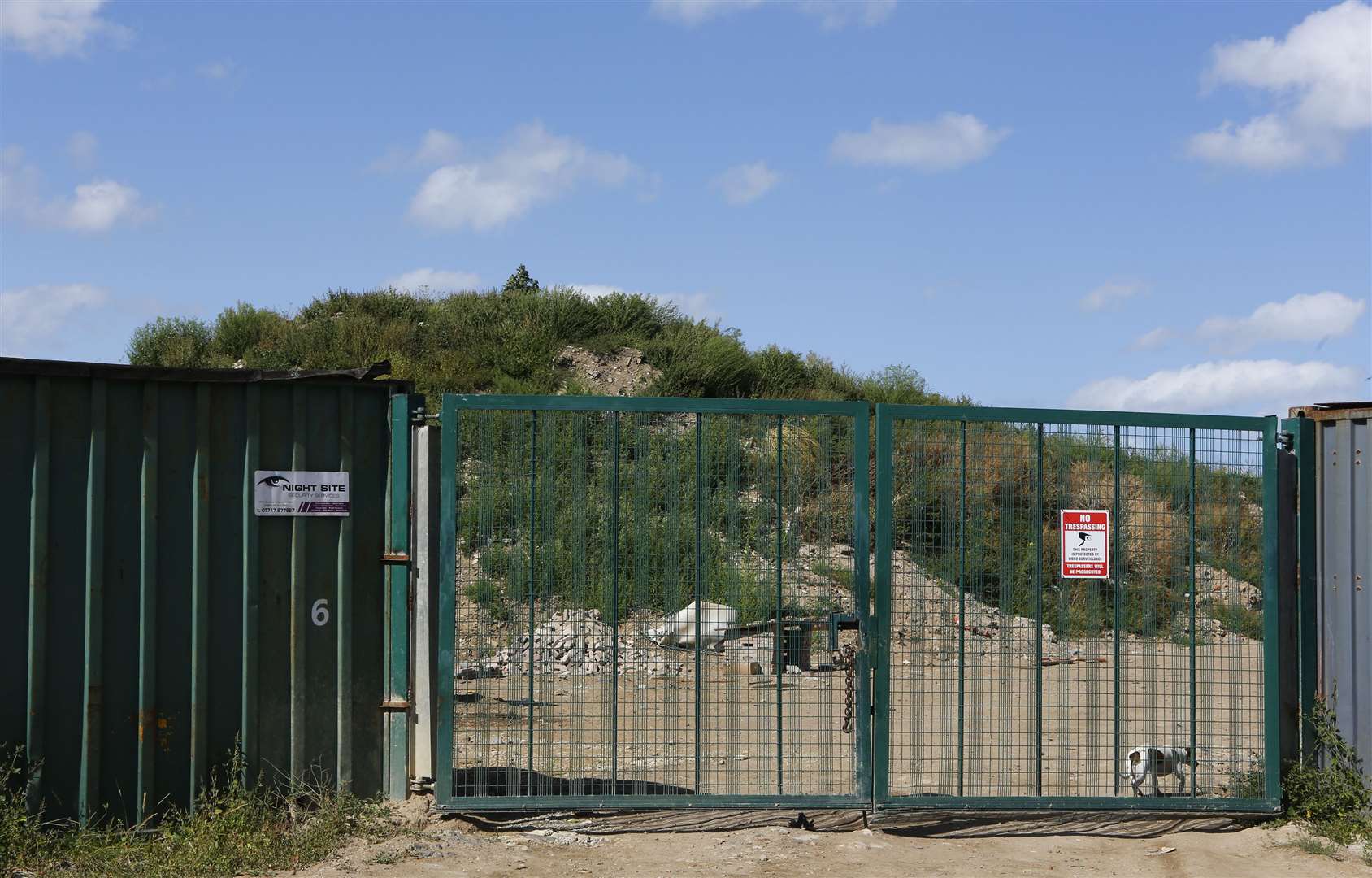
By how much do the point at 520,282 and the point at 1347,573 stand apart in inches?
1027

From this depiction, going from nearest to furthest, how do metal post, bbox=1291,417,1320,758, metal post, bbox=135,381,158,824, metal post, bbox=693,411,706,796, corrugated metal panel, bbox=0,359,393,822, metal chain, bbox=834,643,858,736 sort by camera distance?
corrugated metal panel, bbox=0,359,393,822 → metal post, bbox=135,381,158,824 → metal post, bbox=693,411,706,796 → metal chain, bbox=834,643,858,736 → metal post, bbox=1291,417,1320,758

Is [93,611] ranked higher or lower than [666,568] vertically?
lower

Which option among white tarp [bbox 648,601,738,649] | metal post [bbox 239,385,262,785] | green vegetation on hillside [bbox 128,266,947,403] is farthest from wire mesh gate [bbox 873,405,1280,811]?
green vegetation on hillside [bbox 128,266,947,403]

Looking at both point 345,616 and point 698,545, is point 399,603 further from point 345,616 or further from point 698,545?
point 698,545

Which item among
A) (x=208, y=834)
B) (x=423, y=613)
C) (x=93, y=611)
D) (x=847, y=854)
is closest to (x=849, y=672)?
(x=847, y=854)

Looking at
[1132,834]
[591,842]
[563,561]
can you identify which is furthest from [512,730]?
[1132,834]

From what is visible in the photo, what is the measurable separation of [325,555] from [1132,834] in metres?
5.32

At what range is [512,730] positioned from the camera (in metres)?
10.2

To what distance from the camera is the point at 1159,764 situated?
7.88 m

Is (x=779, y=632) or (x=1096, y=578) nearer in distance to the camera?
(x=779, y=632)

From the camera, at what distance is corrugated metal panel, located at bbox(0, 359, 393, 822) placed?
679cm

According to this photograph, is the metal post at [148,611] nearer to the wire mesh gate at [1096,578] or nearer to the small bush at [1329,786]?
the wire mesh gate at [1096,578]

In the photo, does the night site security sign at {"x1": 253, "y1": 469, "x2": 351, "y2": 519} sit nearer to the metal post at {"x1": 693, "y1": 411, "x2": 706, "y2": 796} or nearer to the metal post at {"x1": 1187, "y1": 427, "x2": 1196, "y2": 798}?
the metal post at {"x1": 693, "y1": 411, "x2": 706, "y2": 796}

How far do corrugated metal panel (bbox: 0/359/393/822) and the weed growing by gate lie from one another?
0.13 meters
